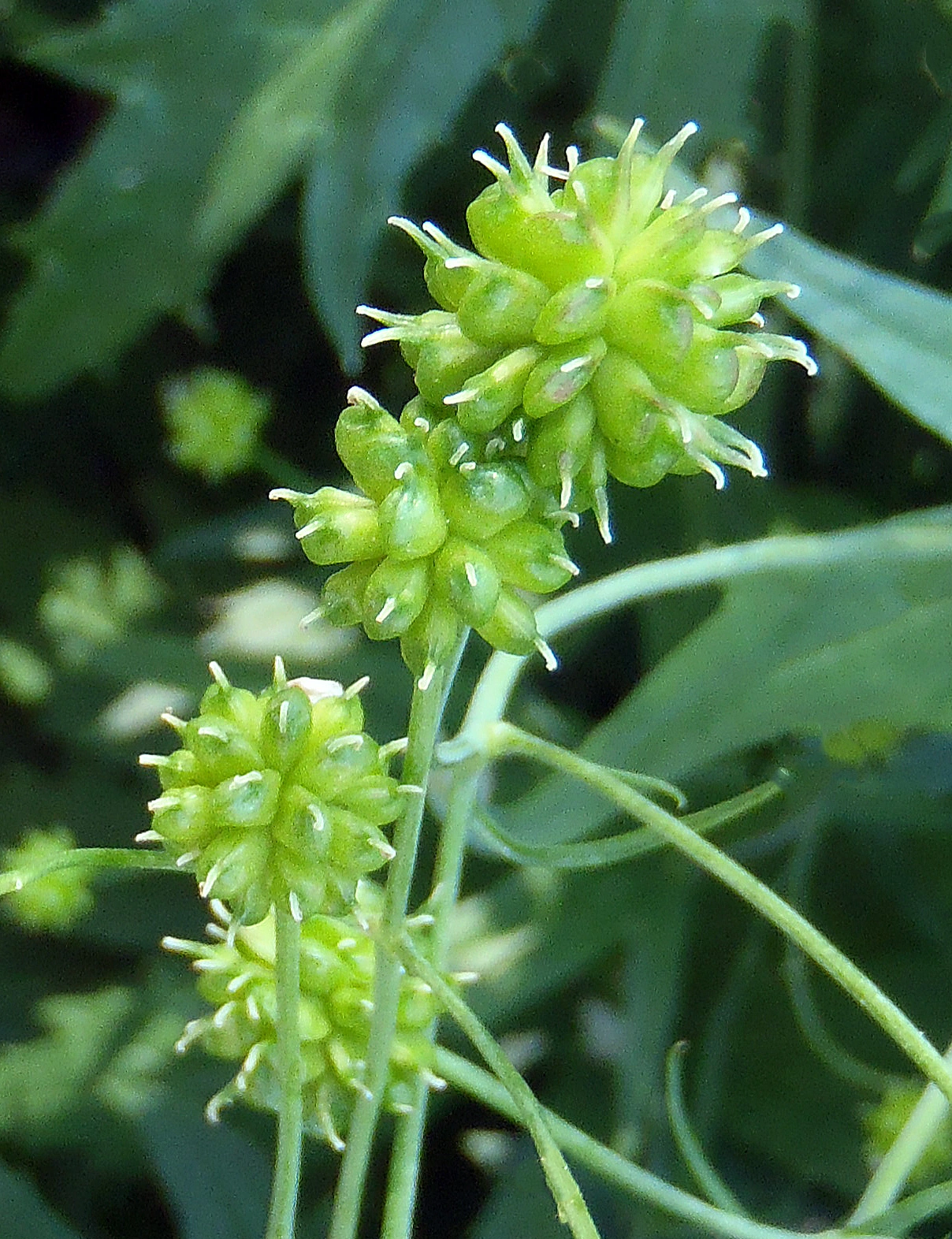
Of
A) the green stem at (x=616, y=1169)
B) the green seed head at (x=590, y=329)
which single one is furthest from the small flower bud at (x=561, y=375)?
the green stem at (x=616, y=1169)

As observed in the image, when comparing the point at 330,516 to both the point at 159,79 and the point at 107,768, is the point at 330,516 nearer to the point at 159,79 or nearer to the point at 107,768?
the point at 159,79

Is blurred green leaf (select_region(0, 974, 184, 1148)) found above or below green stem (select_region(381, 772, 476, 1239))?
below

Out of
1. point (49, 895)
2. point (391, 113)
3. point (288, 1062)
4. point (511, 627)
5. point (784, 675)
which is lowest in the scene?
point (49, 895)

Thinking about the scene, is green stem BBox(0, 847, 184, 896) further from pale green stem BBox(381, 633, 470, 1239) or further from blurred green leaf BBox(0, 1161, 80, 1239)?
blurred green leaf BBox(0, 1161, 80, 1239)

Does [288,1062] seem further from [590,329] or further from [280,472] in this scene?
[280,472]

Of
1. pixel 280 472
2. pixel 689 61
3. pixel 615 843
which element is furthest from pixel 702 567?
pixel 280 472

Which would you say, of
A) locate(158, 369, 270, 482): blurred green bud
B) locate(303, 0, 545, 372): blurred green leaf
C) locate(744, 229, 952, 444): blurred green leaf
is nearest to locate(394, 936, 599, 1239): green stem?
locate(744, 229, 952, 444): blurred green leaf

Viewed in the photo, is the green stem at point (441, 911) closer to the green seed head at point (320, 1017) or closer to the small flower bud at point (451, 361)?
the green seed head at point (320, 1017)
